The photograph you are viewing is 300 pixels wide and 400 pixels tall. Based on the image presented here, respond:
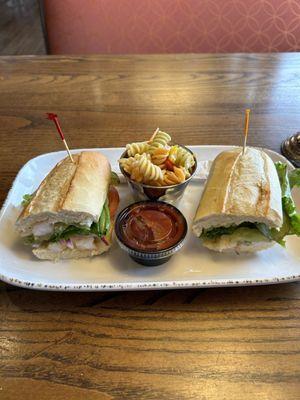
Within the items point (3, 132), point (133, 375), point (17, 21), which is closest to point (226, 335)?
point (133, 375)

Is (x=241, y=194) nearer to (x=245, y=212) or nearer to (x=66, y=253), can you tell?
(x=245, y=212)

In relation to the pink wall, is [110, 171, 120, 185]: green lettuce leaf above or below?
below

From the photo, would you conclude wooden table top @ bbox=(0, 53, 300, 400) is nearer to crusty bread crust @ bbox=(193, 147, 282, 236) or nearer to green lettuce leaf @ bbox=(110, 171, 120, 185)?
crusty bread crust @ bbox=(193, 147, 282, 236)

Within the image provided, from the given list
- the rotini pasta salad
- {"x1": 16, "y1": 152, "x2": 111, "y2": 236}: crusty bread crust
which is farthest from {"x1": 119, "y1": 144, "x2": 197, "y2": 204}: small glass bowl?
{"x1": 16, "y1": 152, "x2": 111, "y2": 236}: crusty bread crust

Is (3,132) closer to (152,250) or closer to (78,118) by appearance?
(78,118)

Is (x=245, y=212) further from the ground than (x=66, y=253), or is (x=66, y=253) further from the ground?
(x=245, y=212)

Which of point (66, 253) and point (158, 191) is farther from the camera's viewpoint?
point (158, 191)

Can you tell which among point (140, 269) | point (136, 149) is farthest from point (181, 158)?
point (140, 269)
